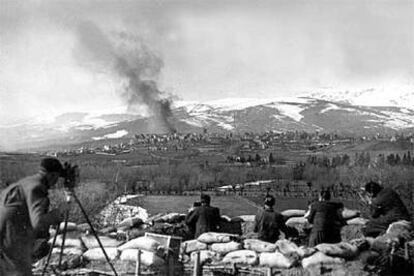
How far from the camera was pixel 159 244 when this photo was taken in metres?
9.48

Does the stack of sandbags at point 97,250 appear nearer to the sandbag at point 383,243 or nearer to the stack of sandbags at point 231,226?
the stack of sandbags at point 231,226

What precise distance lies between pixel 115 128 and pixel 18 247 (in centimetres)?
14117

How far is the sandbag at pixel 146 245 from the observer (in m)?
9.29

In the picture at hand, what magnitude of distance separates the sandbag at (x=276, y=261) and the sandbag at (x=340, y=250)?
0.50 metres

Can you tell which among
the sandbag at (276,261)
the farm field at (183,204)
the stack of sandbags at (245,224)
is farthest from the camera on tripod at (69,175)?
the farm field at (183,204)

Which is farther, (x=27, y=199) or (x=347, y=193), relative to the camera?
(x=347, y=193)

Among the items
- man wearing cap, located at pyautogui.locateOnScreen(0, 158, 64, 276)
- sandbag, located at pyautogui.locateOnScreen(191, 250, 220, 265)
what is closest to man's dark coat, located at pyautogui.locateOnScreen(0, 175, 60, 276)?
man wearing cap, located at pyautogui.locateOnScreen(0, 158, 64, 276)

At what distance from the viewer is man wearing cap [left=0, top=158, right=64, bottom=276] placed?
20.5 feet

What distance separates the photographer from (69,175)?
6820mm

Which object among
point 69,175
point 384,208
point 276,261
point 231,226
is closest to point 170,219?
point 231,226

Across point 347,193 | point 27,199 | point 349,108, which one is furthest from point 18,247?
point 349,108

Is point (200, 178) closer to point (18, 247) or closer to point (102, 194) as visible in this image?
point (102, 194)

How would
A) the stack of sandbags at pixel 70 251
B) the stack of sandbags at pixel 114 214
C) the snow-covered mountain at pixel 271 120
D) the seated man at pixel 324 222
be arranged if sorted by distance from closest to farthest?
the stack of sandbags at pixel 70 251 < the seated man at pixel 324 222 < the stack of sandbags at pixel 114 214 < the snow-covered mountain at pixel 271 120

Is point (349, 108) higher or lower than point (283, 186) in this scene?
higher
